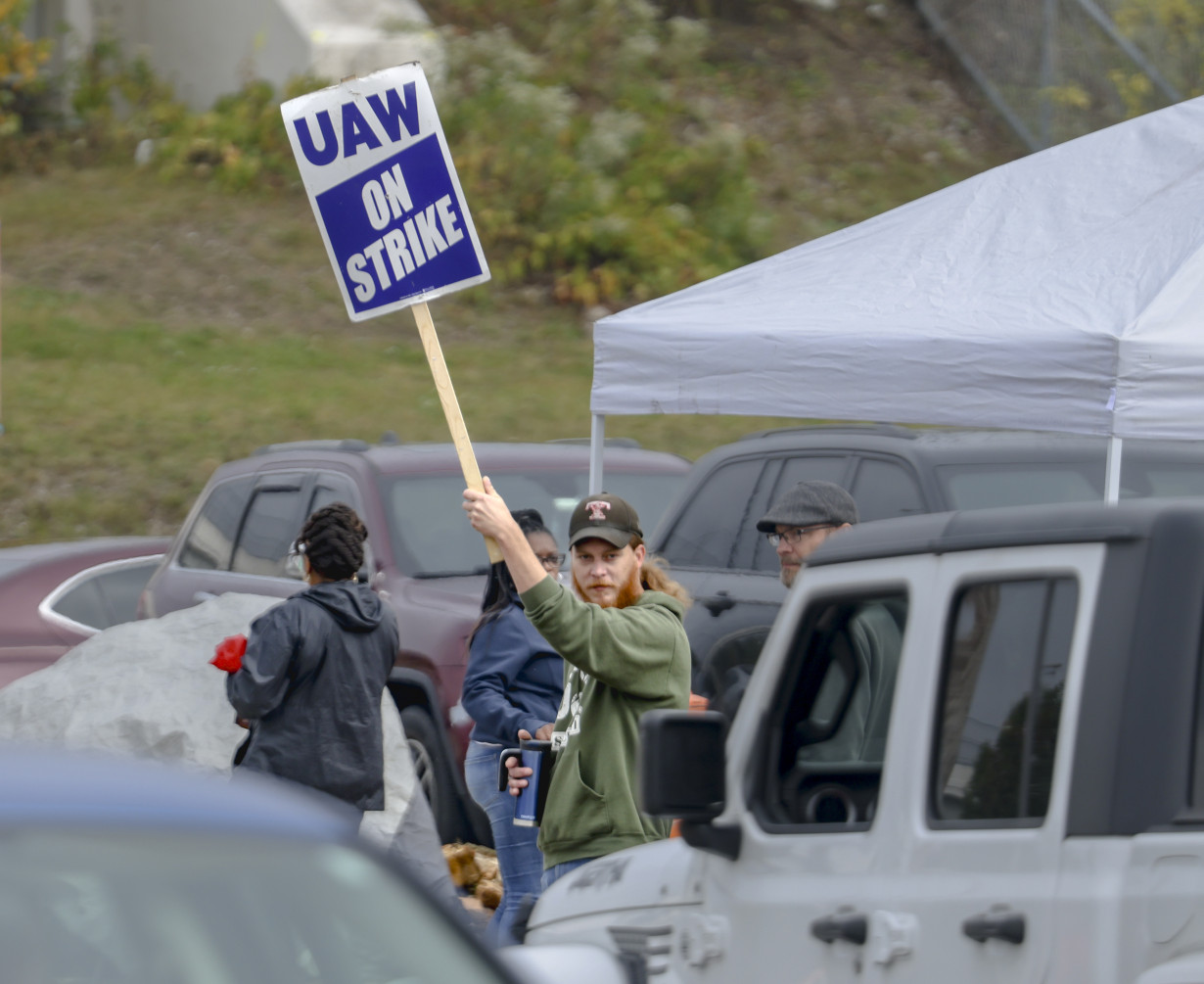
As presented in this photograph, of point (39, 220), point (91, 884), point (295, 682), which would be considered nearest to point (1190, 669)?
point (91, 884)

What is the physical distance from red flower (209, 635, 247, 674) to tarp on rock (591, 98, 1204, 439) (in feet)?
5.95

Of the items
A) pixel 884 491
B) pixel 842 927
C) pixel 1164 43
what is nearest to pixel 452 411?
pixel 884 491

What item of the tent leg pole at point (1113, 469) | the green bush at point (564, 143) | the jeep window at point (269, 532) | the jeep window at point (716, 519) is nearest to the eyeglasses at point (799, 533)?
the tent leg pole at point (1113, 469)

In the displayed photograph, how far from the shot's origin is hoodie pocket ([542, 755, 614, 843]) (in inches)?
166

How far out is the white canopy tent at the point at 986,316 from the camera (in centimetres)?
498

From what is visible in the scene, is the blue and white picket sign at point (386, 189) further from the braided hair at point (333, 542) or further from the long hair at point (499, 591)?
the long hair at point (499, 591)

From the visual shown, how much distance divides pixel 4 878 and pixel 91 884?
0.09 meters

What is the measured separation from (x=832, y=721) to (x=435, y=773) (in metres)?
4.30

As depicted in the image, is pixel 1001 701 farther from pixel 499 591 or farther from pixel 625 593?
pixel 499 591

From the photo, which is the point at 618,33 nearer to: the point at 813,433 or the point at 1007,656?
the point at 813,433

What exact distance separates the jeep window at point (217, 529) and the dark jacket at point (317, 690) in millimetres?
3699

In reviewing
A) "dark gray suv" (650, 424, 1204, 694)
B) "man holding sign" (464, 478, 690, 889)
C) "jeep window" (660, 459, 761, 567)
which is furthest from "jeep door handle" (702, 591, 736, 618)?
"man holding sign" (464, 478, 690, 889)

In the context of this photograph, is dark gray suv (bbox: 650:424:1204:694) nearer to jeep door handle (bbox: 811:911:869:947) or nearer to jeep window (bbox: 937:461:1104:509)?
jeep window (bbox: 937:461:1104:509)

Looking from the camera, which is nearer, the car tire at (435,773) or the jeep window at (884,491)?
the jeep window at (884,491)
